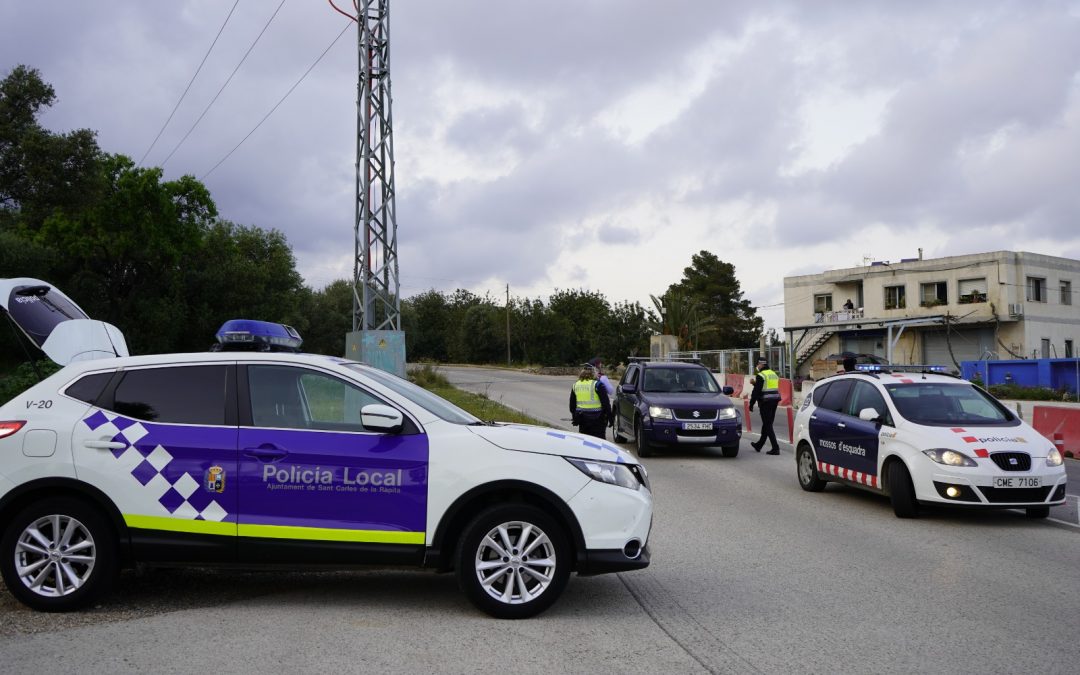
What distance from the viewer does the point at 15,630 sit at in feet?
17.3

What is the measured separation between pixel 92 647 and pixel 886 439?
25.7ft

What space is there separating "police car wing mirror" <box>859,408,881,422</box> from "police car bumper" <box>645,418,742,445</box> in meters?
4.79

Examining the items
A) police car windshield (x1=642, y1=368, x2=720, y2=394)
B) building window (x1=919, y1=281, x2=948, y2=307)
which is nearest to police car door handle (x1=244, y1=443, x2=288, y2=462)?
police car windshield (x1=642, y1=368, x2=720, y2=394)

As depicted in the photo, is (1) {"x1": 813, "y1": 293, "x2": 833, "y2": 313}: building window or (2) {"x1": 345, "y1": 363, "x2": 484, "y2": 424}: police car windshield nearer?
(2) {"x1": 345, "y1": 363, "x2": 484, "y2": 424}: police car windshield

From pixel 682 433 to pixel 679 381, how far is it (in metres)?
1.65

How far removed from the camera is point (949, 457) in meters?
8.76

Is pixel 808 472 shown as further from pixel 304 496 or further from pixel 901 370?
pixel 304 496

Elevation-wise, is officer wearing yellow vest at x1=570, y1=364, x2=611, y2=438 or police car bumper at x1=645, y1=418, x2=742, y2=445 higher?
officer wearing yellow vest at x1=570, y1=364, x2=611, y2=438

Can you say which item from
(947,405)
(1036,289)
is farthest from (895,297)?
(947,405)

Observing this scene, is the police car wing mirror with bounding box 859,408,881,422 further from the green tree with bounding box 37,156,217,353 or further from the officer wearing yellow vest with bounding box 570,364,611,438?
the green tree with bounding box 37,156,217,353

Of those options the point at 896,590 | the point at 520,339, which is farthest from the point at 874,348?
the point at 896,590

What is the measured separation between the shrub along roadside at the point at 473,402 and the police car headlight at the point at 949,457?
573cm

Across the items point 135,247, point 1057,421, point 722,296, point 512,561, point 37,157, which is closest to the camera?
point 512,561

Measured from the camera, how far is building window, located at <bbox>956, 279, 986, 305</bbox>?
5171cm
